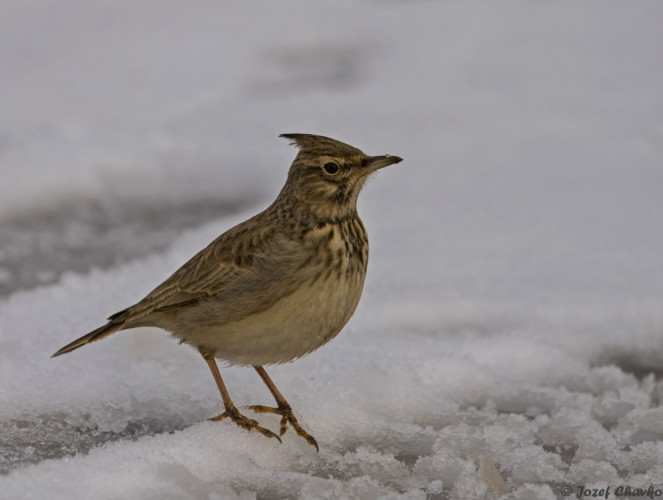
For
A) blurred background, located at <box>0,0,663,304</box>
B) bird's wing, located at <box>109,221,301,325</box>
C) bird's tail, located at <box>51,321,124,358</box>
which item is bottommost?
bird's tail, located at <box>51,321,124,358</box>

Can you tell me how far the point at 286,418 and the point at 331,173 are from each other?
127 centimetres

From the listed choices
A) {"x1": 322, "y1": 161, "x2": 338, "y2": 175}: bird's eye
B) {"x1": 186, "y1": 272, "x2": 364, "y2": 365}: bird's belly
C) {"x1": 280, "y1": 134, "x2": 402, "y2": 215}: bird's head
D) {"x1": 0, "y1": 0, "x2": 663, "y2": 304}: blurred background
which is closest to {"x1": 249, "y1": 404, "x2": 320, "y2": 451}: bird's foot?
{"x1": 186, "y1": 272, "x2": 364, "y2": 365}: bird's belly

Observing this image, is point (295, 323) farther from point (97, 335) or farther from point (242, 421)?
point (97, 335)

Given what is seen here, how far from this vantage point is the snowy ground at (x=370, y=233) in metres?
4.73

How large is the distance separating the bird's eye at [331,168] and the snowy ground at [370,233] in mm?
1213

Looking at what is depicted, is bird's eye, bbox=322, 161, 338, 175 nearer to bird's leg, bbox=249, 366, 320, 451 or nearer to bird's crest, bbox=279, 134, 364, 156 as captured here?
bird's crest, bbox=279, 134, 364, 156

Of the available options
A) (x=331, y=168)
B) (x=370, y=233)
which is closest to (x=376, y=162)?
(x=331, y=168)

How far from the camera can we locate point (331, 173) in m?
5.11

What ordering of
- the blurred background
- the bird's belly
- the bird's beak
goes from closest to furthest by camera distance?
1. the bird's belly
2. the bird's beak
3. the blurred background

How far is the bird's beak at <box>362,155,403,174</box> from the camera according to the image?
503cm

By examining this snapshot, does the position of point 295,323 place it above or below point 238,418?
above

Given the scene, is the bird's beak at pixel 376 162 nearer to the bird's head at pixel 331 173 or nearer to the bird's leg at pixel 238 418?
the bird's head at pixel 331 173

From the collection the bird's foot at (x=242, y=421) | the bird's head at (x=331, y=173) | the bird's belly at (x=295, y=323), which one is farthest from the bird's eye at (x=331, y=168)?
the bird's foot at (x=242, y=421)

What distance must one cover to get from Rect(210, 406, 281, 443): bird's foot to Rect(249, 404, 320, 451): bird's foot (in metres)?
0.09
